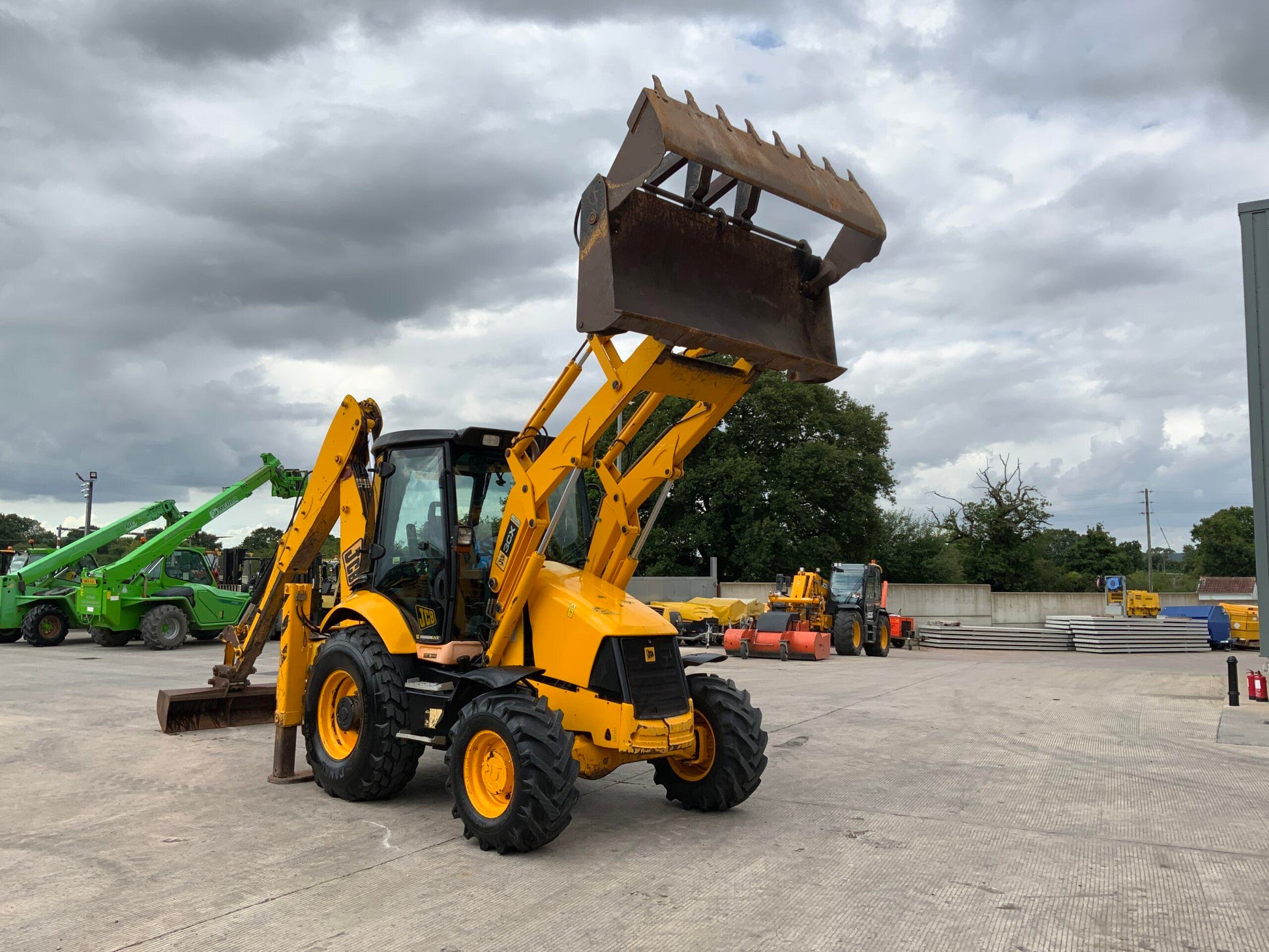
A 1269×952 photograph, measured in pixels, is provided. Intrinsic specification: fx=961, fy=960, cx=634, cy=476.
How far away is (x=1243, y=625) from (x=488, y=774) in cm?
3303

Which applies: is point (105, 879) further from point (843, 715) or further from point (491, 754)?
point (843, 715)

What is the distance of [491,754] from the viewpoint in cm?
595

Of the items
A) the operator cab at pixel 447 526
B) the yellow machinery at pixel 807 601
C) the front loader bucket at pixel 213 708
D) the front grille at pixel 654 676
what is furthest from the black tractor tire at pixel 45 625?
the front grille at pixel 654 676

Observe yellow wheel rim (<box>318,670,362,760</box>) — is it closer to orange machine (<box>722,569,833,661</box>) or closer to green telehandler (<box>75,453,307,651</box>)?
green telehandler (<box>75,453,307,651</box>)

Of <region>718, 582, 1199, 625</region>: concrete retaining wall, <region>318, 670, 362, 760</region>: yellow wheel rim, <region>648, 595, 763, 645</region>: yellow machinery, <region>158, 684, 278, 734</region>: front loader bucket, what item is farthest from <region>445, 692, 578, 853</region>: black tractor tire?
<region>718, 582, 1199, 625</region>: concrete retaining wall

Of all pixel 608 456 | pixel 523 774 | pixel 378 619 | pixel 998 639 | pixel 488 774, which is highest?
pixel 608 456

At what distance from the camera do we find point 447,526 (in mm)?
7113

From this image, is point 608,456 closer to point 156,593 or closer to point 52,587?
point 156,593

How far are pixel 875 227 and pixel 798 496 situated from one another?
1363 inches

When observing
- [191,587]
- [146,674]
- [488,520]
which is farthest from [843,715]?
[191,587]

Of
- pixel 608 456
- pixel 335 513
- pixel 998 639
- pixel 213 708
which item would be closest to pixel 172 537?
pixel 213 708

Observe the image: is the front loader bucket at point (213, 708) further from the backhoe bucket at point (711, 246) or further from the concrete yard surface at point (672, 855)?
the backhoe bucket at point (711, 246)

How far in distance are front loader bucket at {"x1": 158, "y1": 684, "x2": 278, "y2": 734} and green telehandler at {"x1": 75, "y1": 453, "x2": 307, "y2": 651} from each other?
1000 centimetres

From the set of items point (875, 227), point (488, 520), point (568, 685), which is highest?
point (875, 227)
